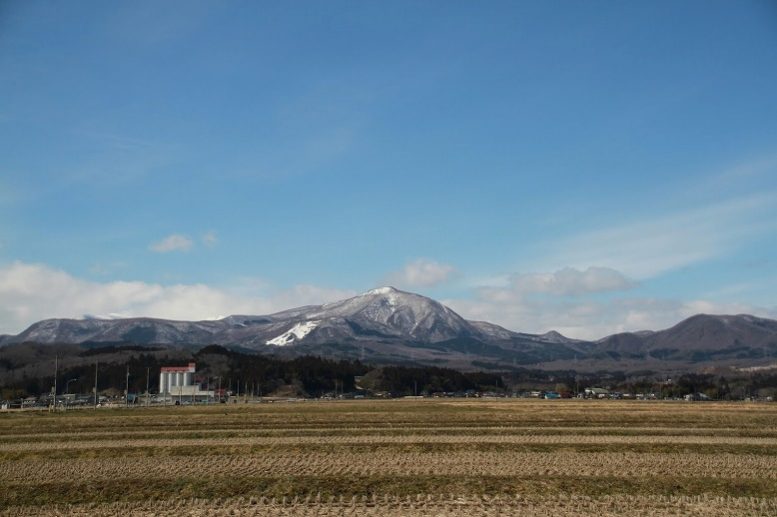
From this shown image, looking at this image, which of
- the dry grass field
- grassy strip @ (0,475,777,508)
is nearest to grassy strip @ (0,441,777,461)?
the dry grass field

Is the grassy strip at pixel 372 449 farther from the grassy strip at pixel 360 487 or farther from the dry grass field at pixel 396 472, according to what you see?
the grassy strip at pixel 360 487

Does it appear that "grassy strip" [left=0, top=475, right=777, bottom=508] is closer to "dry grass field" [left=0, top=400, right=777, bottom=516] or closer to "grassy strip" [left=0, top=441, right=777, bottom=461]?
"dry grass field" [left=0, top=400, right=777, bottom=516]

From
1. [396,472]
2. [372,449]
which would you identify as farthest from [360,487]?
[372,449]

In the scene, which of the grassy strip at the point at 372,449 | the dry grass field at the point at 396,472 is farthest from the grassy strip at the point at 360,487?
the grassy strip at the point at 372,449

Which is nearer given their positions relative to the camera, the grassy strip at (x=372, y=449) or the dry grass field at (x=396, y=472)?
the dry grass field at (x=396, y=472)

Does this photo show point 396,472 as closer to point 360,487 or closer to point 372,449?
point 360,487

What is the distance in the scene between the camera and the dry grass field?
76.0 feet

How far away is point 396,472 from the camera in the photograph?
2988 centimetres

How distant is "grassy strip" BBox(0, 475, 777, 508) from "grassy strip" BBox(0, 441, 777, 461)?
29.7 feet

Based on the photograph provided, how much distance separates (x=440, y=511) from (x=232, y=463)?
14.5 meters

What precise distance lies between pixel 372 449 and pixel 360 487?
12.8 metres

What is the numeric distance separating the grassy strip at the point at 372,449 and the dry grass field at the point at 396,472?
11 centimetres

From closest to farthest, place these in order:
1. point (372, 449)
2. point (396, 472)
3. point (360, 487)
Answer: point (360, 487), point (396, 472), point (372, 449)

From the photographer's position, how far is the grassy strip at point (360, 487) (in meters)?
24.9
